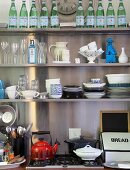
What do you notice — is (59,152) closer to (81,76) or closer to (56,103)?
(56,103)

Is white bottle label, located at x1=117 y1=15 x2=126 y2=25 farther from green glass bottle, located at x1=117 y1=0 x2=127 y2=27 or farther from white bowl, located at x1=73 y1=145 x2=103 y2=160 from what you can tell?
white bowl, located at x1=73 y1=145 x2=103 y2=160

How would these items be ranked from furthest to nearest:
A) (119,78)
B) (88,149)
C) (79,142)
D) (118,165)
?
(119,78), (79,142), (88,149), (118,165)

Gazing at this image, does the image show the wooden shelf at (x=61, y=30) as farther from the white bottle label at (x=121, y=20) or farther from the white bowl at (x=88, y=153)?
the white bowl at (x=88, y=153)

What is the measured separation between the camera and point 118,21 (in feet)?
8.80

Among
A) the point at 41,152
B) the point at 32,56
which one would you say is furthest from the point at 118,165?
the point at 32,56

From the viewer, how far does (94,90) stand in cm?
263

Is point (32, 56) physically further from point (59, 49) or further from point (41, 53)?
point (59, 49)

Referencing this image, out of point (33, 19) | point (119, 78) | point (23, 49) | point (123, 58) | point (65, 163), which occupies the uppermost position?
point (33, 19)

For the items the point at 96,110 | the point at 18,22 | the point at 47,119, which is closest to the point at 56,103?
the point at 47,119

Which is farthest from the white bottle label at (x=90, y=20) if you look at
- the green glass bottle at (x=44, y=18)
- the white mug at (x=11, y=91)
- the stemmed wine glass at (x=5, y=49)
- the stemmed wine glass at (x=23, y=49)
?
the white mug at (x=11, y=91)

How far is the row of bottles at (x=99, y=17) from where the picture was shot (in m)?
2.66

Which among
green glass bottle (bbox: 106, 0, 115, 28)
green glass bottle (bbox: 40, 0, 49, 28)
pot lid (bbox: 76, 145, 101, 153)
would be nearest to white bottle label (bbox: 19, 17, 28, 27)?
green glass bottle (bbox: 40, 0, 49, 28)

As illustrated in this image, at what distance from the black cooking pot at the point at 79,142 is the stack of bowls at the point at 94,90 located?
14.6 inches

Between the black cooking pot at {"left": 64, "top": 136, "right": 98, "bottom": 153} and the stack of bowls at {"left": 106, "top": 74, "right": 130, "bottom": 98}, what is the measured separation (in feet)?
1.38
